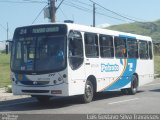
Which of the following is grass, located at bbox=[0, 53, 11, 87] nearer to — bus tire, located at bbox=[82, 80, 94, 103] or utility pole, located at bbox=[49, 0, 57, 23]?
utility pole, located at bbox=[49, 0, 57, 23]

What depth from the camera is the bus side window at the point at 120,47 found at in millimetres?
20328

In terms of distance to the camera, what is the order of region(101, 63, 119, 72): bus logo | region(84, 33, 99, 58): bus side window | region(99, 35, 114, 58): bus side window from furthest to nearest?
1. region(101, 63, 119, 72): bus logo
2. region(99, 35, 114, 58): bus side window
3. region(84, 33, 99, 58): bus side window

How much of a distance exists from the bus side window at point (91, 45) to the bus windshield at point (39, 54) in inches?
60.6

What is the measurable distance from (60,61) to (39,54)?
85 centimetres

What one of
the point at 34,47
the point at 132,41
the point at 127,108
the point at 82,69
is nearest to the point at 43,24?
the point at 34,47

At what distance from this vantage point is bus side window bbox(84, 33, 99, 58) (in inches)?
689

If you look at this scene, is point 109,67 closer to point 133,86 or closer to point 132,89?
point 132,89

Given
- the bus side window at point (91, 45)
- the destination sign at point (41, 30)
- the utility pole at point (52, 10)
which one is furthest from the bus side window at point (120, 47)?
the utility pole at point (52, 10)

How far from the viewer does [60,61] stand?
1605cm

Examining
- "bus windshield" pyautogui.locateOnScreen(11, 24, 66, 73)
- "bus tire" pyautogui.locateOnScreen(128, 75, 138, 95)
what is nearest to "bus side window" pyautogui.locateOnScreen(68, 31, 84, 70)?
"bus windshield" pyautogui.locateOnScreen(11, 24, 66, 73)

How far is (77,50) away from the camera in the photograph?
55.0 ft

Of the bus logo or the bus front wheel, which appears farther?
the bus front wheel

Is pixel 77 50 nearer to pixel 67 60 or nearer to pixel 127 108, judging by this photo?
pixel 67 60

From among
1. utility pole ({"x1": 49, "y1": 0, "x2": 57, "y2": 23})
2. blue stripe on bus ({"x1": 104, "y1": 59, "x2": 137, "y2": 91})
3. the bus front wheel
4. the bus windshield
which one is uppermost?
utility pole ({"x1": 49, "y1": 0, "x2": 57, "y2": 23})
